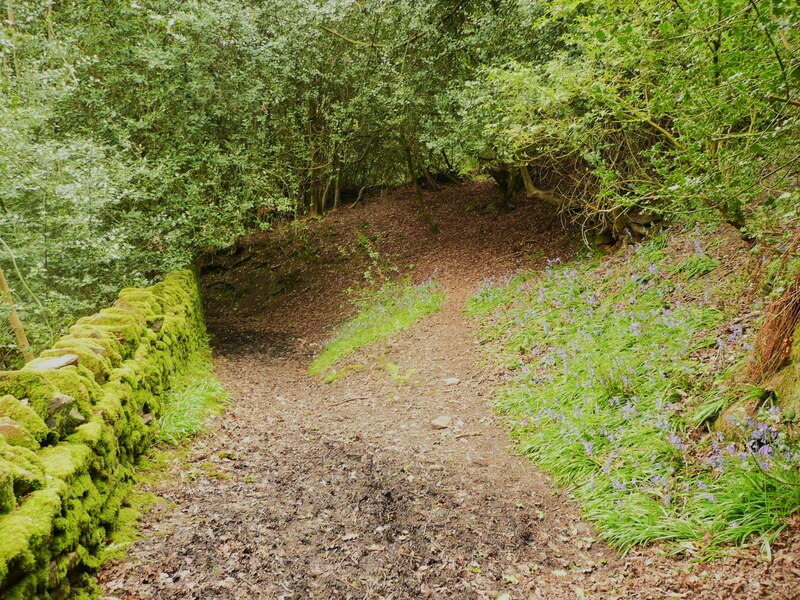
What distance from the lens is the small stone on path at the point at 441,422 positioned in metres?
6.50

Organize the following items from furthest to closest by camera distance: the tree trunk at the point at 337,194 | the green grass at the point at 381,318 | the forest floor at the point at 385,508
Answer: the tree trunk at the point at 337,194 → the green grass at the point at 381,318 → the forest floor at the point at 385,508

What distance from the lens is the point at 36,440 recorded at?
3.47 meters

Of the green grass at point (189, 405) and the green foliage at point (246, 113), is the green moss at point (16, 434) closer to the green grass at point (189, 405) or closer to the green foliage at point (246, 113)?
the green grass at point (189, 405)

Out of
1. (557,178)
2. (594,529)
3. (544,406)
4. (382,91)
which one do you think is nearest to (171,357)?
(544,406)

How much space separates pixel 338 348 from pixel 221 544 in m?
7.25

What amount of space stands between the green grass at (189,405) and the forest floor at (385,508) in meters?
0.24

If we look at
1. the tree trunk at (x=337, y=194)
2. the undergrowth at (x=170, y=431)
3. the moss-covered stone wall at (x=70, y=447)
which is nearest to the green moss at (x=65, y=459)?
the moss-covered stone wall at (x=70, y=447)

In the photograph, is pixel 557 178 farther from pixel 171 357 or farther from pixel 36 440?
pixel 36 440

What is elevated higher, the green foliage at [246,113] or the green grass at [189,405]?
the green foliage at [246,113]

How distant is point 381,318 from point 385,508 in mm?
7211

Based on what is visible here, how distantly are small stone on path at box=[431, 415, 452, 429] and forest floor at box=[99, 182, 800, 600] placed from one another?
1.7 inches

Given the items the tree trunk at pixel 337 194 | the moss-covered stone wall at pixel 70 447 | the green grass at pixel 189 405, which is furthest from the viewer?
the tree trunk at pixel 337 194

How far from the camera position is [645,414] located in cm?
467

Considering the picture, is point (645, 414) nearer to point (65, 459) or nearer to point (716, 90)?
point (716, 90)
